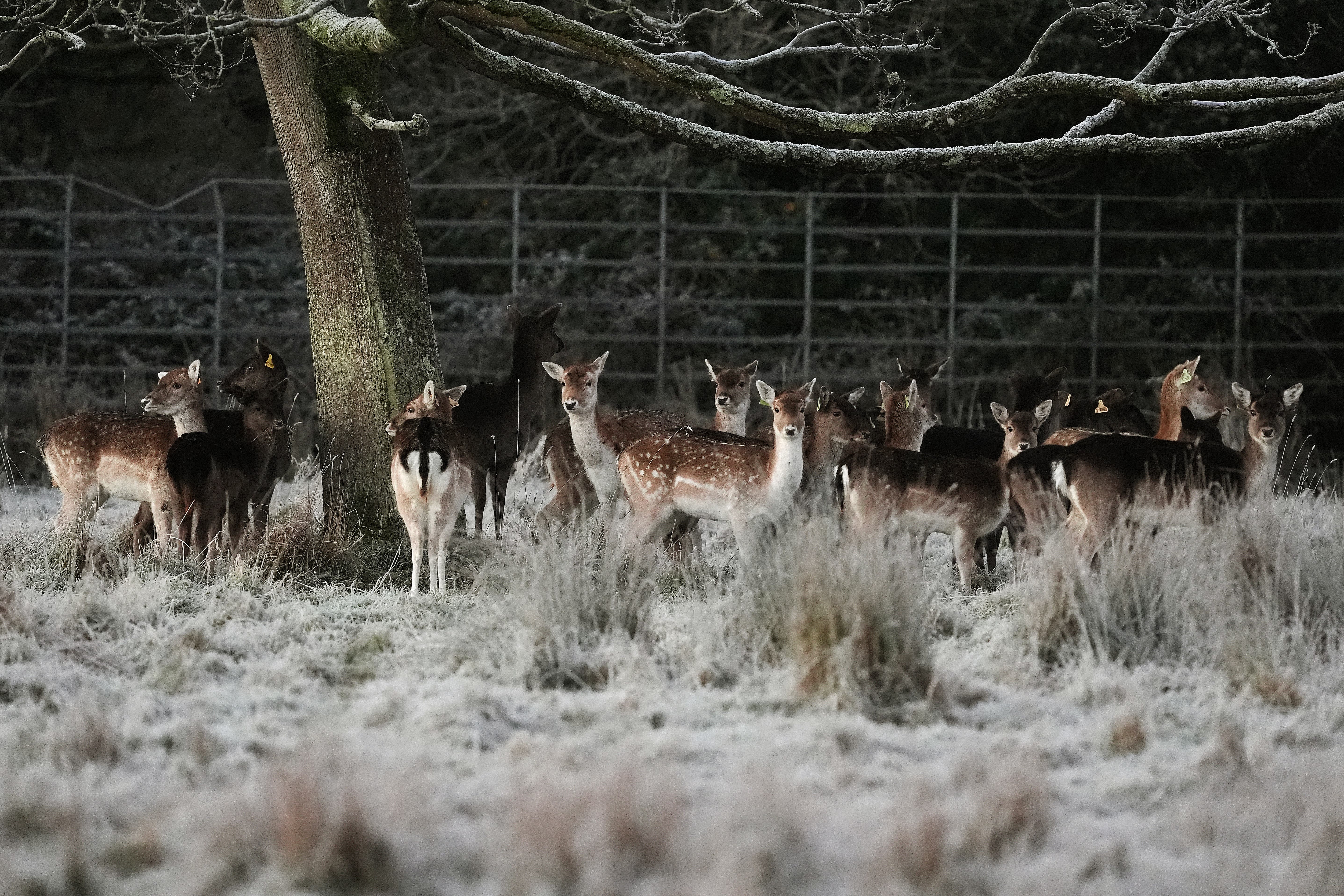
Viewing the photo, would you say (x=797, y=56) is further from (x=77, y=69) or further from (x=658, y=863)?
(x=658, y=863)

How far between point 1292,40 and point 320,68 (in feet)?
41.4

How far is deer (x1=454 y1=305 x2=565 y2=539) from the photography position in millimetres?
10328

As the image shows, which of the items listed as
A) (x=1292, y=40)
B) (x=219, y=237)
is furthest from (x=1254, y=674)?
(x=1292, y=40)

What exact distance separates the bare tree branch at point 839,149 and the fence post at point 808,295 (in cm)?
593

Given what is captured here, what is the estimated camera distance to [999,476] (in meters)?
9.13

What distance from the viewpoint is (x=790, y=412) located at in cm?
877

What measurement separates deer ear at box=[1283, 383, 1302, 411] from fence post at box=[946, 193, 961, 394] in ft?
19.3

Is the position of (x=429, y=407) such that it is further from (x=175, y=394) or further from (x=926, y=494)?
(x=926, y=494)

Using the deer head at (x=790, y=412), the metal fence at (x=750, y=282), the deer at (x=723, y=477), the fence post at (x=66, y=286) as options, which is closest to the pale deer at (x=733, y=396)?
the deer at (x=723, y=477)

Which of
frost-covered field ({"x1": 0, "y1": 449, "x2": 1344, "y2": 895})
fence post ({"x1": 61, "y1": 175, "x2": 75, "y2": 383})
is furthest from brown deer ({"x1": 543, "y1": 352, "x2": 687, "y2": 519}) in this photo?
fence post ({"x1": 61, "y1": 175, "x2": 75, "y2": 383})

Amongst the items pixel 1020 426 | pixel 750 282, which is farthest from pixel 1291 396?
pixel 750 282

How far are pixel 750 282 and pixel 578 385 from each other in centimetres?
1018

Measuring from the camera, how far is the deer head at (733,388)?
10398 mm

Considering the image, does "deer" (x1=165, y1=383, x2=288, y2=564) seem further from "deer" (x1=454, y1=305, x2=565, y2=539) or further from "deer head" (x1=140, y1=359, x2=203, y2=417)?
"deer" (x1=454, y1=305, x2=565, y2=539)
